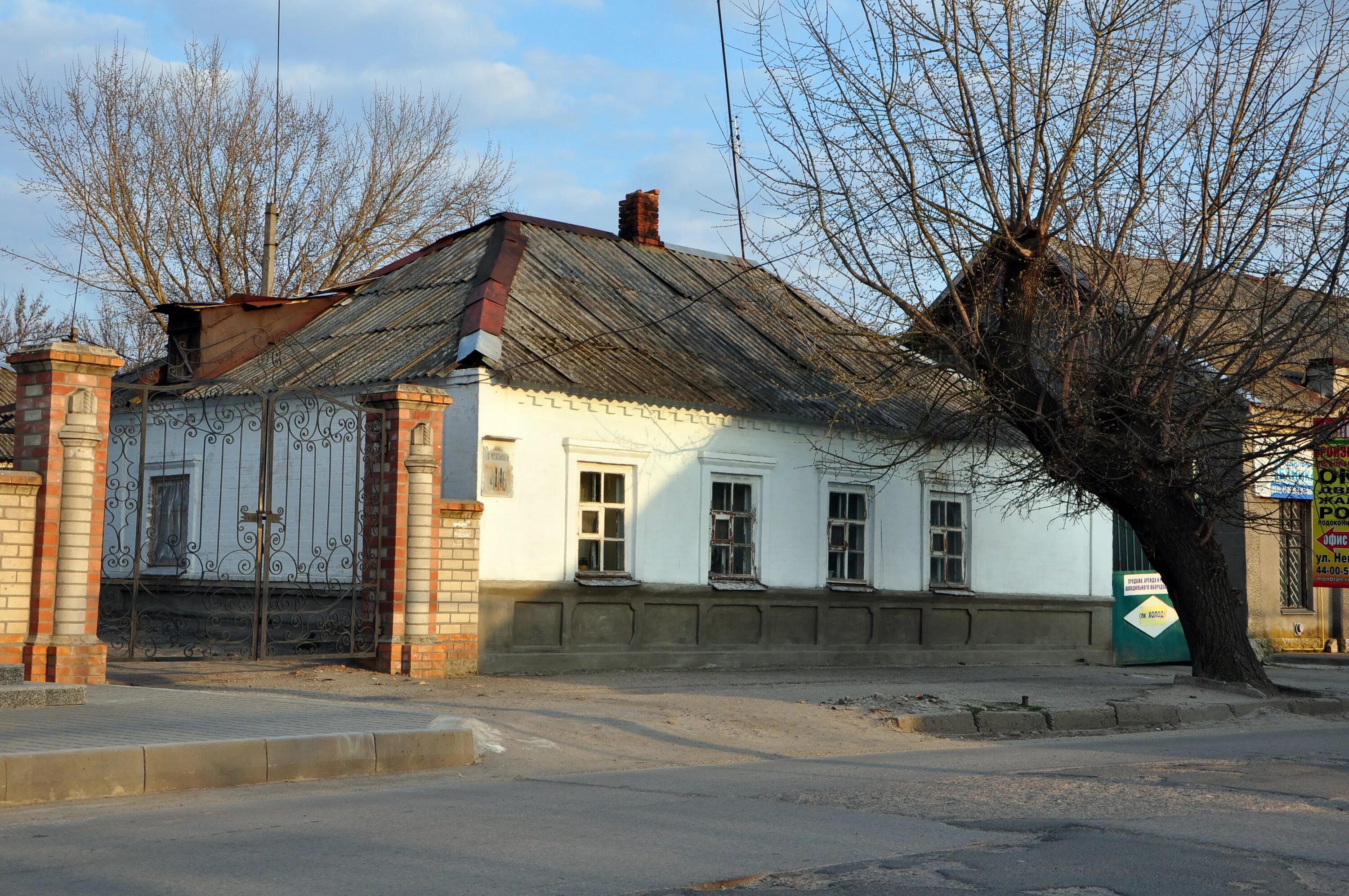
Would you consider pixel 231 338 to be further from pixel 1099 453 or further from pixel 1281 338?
pixel 1281 338

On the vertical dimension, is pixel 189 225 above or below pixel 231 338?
above

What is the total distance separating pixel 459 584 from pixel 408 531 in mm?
877

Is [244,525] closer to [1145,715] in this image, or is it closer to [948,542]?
[948,542]

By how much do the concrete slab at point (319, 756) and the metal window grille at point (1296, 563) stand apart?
761 inches

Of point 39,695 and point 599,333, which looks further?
point 599,333

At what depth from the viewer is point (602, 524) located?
1603 centimetres

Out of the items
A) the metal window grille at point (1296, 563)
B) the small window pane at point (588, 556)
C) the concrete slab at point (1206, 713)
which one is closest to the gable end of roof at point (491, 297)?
the small window pane at point (588, 556)

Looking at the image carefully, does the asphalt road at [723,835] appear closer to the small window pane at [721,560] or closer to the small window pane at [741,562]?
the small window pane at [721,560]

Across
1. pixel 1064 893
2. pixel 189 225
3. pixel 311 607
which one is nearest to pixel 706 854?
pixel 1064 893

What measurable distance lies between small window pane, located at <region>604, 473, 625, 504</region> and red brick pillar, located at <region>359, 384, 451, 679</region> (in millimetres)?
2847

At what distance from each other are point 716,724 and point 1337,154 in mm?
8452

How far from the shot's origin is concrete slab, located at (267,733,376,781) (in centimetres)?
805

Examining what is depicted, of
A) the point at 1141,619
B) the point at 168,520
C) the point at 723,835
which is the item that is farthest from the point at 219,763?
the point at 1141,619

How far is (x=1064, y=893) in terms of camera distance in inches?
199
